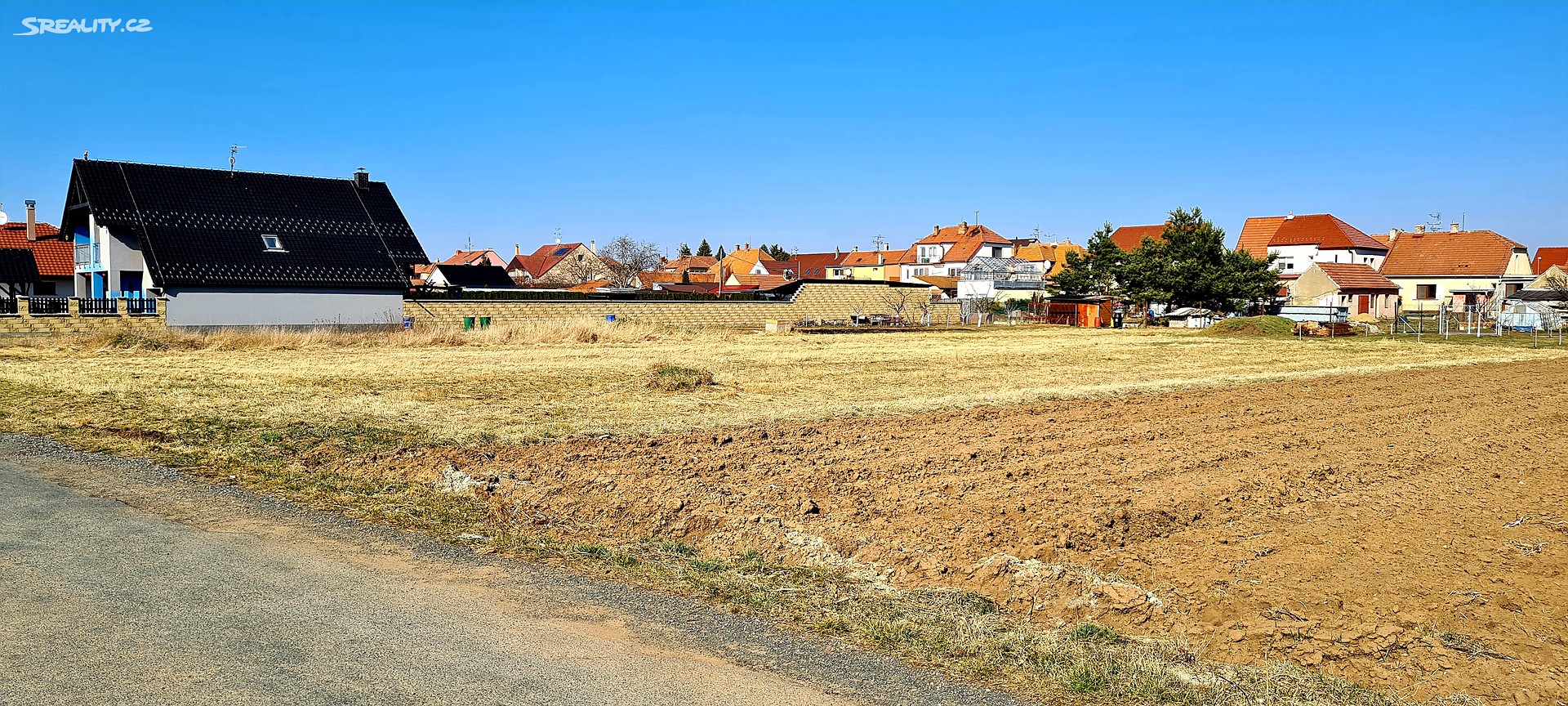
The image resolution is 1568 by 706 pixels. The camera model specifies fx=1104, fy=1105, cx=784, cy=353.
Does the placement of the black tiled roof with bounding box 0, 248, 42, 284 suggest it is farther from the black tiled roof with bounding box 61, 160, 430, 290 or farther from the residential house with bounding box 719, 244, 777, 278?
the residential house with bounding box 719, 244, 777, 278

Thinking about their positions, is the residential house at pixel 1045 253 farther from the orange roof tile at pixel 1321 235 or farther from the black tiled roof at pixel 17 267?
the black tiled roof at pixel 17 267

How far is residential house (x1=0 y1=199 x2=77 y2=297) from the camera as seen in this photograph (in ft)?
174

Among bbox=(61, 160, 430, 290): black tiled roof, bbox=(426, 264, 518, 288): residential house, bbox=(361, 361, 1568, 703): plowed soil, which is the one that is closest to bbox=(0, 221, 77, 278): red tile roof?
bbox=(61, 160, 430, 290): black tiled roof

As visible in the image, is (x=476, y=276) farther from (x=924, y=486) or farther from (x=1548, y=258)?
(x=1548, y=258)

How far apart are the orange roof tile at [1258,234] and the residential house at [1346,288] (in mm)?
18461

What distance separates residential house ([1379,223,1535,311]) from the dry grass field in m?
72.7

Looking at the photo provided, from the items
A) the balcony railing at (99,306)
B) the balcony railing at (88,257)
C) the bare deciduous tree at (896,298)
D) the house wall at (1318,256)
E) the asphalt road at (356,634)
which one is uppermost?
the house wall at (1318,256)

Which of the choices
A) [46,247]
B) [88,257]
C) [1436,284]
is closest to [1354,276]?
[1436,284]

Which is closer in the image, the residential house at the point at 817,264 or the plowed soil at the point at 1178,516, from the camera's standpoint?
the plowed soil at the point at 1178,516

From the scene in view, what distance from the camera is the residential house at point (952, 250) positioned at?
391 ft

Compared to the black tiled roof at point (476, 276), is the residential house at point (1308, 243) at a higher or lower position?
higher

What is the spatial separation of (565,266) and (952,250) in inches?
1650

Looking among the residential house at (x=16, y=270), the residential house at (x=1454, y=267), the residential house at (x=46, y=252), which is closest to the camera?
the residential house at (x=16, y=270)

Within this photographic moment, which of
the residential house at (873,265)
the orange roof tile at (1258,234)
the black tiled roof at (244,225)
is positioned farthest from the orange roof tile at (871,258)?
the black tiled roof at (244,225)
